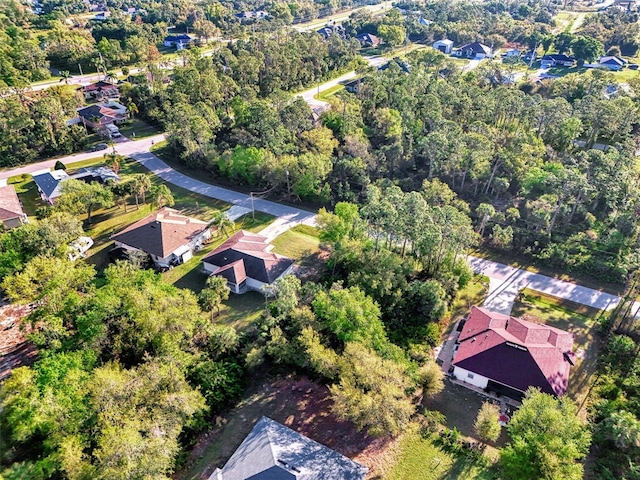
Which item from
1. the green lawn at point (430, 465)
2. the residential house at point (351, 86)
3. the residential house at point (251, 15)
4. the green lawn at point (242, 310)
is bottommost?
the green lawn at point (430, 465)

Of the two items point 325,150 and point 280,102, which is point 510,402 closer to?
point 325,150

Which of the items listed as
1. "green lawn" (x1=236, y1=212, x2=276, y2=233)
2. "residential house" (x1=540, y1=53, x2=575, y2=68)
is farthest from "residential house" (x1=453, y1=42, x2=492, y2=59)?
"green lawn" (x1=236, y1=212, x2=276, y2=233)

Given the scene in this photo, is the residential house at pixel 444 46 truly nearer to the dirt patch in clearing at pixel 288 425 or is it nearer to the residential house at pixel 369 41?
the residential house at pixel 369 41

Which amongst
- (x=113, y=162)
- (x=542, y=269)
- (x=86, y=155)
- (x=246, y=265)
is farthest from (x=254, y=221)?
(x=86, y=155)

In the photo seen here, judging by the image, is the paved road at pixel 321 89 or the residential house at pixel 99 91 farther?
the residential house at pixel 99 91

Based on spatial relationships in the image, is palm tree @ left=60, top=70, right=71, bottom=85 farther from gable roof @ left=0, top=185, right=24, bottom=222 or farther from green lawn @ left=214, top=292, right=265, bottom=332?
green lawn @ left=214, top=292, right=265, bottom=332

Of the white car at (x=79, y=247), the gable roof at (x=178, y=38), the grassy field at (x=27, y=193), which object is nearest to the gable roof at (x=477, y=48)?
the gable roof at (x=178, y=38)

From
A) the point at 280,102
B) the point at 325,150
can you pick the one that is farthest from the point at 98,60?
the point at 325,150
